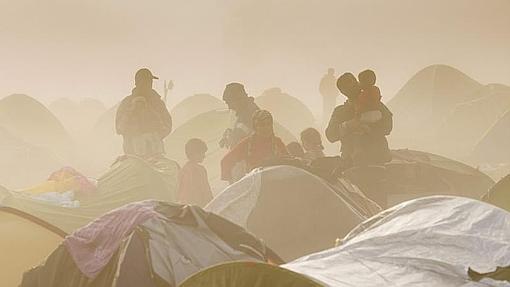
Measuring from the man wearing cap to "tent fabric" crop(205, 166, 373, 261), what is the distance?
3.72 metres

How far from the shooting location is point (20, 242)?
21.1 ft

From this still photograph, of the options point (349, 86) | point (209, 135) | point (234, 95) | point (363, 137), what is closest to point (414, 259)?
point (363, 137)

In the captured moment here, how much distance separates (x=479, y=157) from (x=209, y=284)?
626 inches

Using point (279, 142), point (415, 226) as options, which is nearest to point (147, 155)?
point (279, 142)

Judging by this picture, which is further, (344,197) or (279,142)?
(279,142)

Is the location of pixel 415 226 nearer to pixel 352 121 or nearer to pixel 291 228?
pixel 291 228

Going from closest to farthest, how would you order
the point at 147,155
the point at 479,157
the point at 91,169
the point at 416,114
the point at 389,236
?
1. the point at 389,236
2. the point at 147,155
3. the point at 479,157
4. the point at 91,169
5. the point at 416,114

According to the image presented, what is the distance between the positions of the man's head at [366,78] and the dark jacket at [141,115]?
368 centimetres

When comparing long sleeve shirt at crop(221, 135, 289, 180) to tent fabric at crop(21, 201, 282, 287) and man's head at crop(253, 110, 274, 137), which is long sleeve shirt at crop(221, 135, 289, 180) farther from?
tent fabric at crop(21, 201, 282, 287)

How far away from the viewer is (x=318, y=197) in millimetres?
7465

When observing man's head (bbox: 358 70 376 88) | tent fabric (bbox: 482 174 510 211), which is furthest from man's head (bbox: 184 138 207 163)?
tent fabric (bbox: 482 174 510 211)

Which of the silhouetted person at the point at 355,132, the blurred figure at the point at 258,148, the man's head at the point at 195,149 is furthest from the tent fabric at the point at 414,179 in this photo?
the man's head at the point at 195,149

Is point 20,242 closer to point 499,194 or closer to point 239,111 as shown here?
point 239,111

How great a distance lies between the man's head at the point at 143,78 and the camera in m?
10.7
